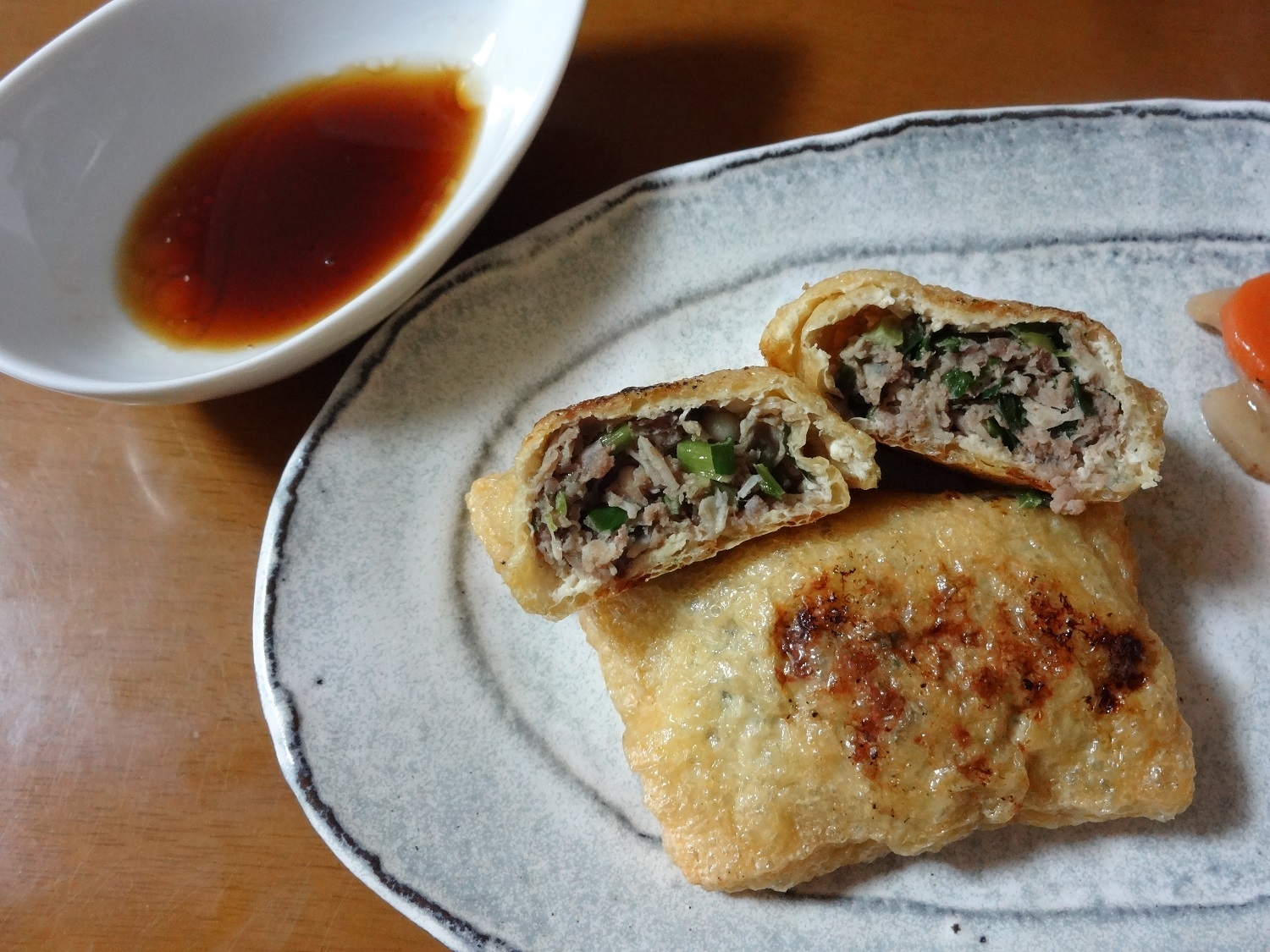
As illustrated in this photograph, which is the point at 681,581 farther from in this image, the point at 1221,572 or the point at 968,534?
the point at 1221,572

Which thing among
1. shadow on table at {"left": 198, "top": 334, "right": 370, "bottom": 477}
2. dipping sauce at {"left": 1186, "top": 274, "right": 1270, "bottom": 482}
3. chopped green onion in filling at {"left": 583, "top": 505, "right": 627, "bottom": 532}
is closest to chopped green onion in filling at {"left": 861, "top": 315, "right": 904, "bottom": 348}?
chopped green onion in filling at {"left": 583, "top": 505, "right": 627, "bottom": 532}

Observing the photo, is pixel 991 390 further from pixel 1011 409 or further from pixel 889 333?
pixel 889 333

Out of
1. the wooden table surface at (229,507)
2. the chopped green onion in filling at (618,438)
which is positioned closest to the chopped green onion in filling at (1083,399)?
the chopped green onion in filling at (618,438)

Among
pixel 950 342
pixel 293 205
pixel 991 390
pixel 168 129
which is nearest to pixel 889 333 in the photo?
pixel 950 342

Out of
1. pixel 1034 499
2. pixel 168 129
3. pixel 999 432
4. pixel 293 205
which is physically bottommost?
pixel 1034 499

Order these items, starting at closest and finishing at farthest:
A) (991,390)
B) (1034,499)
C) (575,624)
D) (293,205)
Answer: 1. (991,390)
2. (1034,499)
3. (575,624)
4. (293,205)

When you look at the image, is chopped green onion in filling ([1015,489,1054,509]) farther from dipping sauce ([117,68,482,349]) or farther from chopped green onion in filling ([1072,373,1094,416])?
dipping sauce ([117,68,482,349])

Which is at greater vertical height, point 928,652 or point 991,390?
point 991,390
